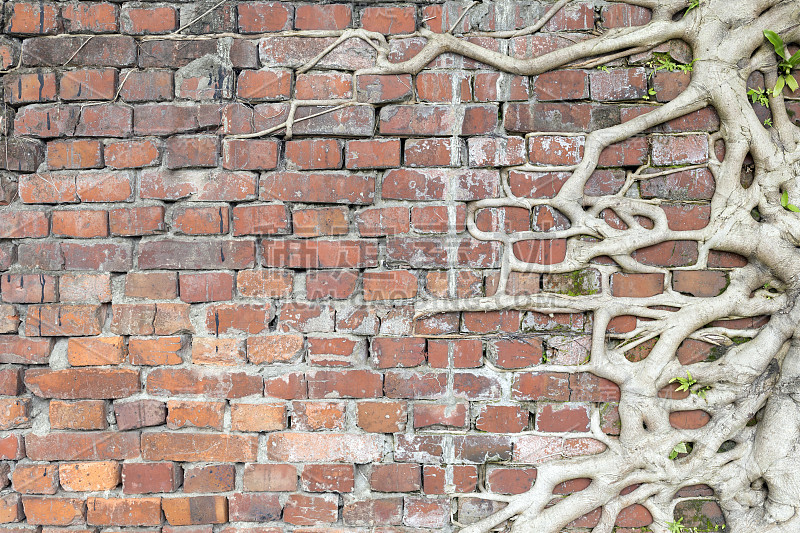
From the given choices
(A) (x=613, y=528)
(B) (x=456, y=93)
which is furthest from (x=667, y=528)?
(B) (x=456, y=93)

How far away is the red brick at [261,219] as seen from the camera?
1.27m

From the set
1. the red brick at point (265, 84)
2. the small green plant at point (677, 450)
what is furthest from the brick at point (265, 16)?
the small green plant at point (677, 450)

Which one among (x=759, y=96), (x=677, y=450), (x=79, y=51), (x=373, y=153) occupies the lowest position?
(x=677, y=450)

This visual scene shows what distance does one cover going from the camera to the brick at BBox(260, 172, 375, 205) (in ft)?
4.17

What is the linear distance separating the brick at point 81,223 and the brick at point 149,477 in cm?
68

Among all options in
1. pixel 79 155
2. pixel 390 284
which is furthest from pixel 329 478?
pixel 79 155

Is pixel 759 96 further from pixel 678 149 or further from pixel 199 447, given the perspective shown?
pixel 199 447

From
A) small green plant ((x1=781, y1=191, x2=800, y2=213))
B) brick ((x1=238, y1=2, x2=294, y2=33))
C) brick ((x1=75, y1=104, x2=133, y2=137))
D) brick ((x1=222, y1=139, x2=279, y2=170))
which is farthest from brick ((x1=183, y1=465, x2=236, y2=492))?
small green plant ((x1=781, y1=191, x2=800, y2=213))

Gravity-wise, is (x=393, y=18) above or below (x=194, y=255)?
above

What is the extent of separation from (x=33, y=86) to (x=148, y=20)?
1.25ft

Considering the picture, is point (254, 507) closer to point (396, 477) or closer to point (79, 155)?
point (396, 477)

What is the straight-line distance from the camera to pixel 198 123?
50.3 inches

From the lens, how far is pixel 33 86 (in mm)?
1291

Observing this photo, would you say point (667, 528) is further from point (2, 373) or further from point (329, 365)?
point (2, 373)
